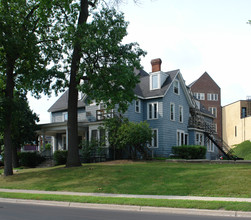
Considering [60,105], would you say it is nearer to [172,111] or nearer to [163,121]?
[163,121]

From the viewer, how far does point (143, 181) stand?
15055 mm

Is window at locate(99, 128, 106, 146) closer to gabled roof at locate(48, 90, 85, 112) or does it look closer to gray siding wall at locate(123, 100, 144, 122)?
gray siding wall at locate(123, 100, 144, 122)

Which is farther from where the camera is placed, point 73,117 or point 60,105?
point 60,105

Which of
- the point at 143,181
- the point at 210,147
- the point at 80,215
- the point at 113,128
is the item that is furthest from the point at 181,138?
the point at 80,215

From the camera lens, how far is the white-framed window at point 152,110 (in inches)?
1210

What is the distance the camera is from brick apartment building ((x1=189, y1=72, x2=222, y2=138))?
188 feet

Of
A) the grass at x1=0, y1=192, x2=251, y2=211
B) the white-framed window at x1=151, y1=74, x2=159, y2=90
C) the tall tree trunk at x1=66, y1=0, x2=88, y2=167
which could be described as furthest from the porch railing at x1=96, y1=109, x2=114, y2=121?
the grass at x1=0, y1=192, x2=251, y2=211

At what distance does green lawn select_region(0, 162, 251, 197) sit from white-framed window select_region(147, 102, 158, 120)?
41.4ft

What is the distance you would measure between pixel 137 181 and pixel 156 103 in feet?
53.3

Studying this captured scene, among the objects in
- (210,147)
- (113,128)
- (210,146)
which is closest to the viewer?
(113,128)

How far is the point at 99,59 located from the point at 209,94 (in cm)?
4145

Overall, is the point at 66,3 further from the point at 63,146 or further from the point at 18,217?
the point at 63,146

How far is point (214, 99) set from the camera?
58.4 metres

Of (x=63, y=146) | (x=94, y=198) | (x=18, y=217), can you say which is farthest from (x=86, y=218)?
(x=63, y=146)
